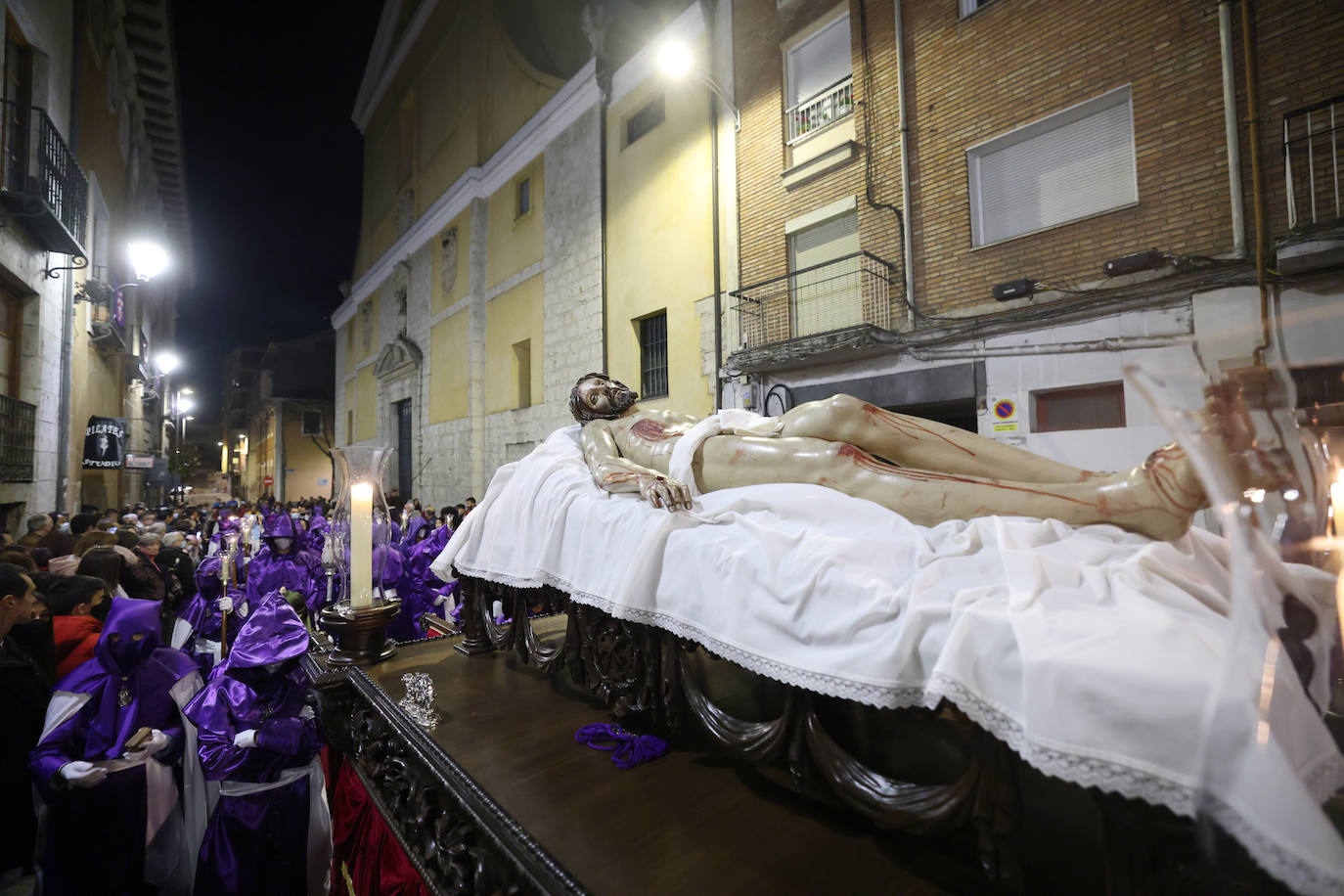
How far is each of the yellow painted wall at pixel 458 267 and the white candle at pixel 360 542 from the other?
1386 centimetres

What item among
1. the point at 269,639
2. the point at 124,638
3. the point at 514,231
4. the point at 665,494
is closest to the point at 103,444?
the point at 514,231

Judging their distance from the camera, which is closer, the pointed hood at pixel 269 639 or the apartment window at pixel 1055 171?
the pointed hood at pixel 269 639

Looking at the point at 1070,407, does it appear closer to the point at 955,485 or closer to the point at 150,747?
the point at 955,485

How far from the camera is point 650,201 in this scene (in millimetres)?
10891

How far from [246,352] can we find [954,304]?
45.0 m

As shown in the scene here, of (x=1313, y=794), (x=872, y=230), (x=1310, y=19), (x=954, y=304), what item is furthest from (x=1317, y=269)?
(x=1313, y=794)

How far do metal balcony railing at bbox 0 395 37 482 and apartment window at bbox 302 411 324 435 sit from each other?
2606cm

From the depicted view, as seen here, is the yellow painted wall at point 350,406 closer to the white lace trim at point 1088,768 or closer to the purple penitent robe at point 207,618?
the purple penitent robe at point 207,618

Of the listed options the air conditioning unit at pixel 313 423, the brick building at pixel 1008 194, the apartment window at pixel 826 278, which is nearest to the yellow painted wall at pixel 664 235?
the brick building at pixel 1008 194

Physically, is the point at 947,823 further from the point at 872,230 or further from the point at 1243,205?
the point at 872,230

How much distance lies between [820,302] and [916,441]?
23.6 ft

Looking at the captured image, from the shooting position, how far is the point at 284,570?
5.29 m

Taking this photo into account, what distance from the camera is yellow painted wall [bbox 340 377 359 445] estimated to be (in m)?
23.6

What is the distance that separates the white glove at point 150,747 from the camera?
2.60 meters
